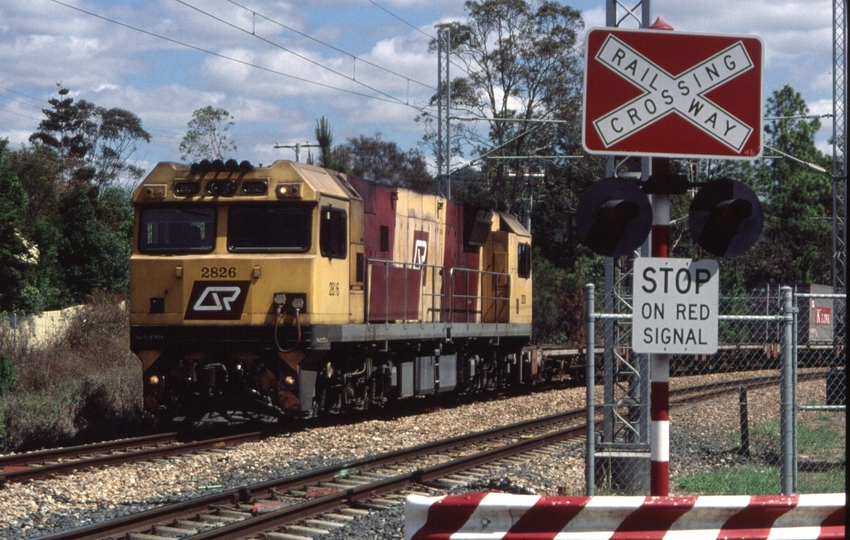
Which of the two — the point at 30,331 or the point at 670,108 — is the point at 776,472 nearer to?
the point at 670,108

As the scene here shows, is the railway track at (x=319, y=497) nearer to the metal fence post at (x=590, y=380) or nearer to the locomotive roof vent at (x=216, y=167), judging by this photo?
the metal fence post at (x=590, y=380)

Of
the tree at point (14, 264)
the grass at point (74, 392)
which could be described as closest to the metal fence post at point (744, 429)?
the grass at point (74, 392)

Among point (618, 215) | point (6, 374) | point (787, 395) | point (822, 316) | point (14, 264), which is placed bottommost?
point (6, 374)

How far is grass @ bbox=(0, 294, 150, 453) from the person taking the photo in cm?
1511

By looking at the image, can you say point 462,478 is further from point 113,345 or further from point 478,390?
point 113,345

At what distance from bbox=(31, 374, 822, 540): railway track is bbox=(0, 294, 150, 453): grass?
542 cm

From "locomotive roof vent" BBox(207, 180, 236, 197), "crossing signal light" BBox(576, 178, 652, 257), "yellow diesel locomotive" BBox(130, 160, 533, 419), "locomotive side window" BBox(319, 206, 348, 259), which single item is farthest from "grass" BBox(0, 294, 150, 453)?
"crossing signal light" BBox(576, 178, 652, 257)

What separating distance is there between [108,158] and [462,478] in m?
59.3

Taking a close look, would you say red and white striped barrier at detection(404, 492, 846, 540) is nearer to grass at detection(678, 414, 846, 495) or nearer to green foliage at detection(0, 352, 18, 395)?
grass at detection(678, 414, 846, 495)

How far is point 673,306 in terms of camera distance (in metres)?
5.87

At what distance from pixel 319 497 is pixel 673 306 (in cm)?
505

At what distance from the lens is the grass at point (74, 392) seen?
49.6 ft

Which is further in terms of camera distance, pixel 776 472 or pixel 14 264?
pixel 14 264

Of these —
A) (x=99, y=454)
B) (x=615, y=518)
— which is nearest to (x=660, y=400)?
(x=615, y=518)
